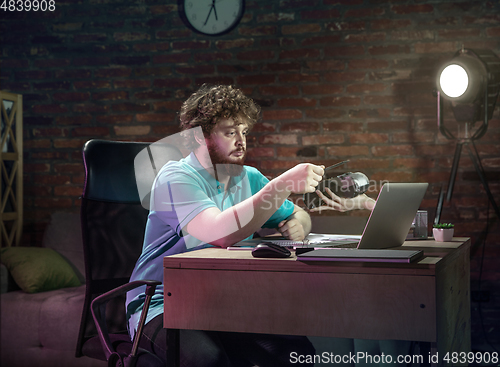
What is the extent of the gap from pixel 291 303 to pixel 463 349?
0.64 meters

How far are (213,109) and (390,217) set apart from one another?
740 millimetres

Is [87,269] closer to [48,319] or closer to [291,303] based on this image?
[291,303]

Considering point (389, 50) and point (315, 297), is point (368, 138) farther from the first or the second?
point (315, 297)

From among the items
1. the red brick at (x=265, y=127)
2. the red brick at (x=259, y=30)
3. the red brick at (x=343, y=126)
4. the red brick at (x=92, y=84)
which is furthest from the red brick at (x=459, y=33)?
the red brick at (x=92, y=84)

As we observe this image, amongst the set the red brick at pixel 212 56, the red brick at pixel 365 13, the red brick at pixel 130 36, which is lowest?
the red brick at pixel 212 56

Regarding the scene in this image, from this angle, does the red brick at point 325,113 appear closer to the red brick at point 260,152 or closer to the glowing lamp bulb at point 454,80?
the red brick at point 260,152

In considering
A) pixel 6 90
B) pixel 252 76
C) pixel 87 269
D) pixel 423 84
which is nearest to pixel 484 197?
pixel 423 84

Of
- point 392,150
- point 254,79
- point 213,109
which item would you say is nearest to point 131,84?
point 254,79

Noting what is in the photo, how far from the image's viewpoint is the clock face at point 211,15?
9.33 ft

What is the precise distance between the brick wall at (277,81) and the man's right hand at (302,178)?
149cm

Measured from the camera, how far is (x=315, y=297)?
1064 mm

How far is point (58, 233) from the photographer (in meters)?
2.78

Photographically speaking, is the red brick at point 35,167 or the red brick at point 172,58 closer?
the red brick at point 172,58

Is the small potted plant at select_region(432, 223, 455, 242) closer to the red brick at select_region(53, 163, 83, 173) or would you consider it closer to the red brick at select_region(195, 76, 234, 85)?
the red brick at select_region(195, 76, 234, 85)
